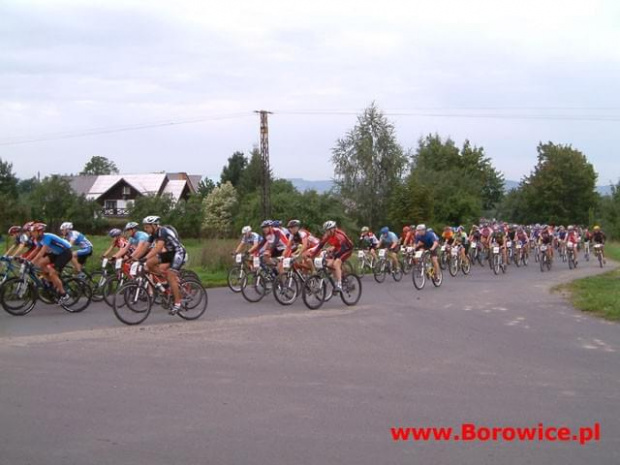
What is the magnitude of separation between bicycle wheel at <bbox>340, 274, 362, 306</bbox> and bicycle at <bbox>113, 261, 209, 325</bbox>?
3.28 m

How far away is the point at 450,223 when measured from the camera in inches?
2329

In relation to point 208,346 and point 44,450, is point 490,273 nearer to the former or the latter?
point 208,346

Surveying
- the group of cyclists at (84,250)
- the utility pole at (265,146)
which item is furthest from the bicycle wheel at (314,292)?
the utility pole at (265,146)

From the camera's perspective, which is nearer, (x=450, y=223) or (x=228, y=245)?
(x=228, y=245)

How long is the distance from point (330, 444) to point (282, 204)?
41119mm

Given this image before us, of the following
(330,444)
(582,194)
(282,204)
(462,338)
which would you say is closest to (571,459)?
(330,444)

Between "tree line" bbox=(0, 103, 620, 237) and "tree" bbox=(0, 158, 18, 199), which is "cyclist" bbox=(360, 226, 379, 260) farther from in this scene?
"tree" bbox=(0, 158, 18, 199)

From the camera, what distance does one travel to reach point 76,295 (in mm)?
13578

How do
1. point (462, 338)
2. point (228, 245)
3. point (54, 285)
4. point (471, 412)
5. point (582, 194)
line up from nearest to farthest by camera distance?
1. point (471, 412)
2. point (462, 338)
3. point (54, 285)
4. point (228, 245)
5. point (582, 194)

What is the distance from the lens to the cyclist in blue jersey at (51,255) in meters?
13.1

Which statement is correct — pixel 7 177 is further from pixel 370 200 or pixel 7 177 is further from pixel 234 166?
pixel 370 200

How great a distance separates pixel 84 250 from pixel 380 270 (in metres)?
9.47

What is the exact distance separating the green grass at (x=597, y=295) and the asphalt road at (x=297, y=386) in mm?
874

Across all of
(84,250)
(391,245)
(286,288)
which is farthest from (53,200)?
(286,288)
